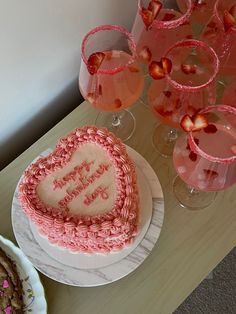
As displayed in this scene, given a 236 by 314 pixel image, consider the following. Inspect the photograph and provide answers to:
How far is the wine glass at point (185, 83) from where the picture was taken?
82 centimetres

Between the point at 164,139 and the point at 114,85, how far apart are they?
0.65 feet

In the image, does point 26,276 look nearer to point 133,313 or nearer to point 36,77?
point 133,313

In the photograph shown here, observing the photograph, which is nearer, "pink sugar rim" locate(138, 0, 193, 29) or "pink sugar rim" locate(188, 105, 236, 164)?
"pink sugar rim" locate(188, 105, 236, 164)

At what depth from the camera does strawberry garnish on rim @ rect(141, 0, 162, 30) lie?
0.86m

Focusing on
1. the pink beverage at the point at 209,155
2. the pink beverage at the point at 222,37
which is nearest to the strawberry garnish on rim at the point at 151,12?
the pink beverage at the point at 222,37

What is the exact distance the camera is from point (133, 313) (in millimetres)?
822

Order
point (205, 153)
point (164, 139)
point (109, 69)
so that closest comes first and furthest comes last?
point (205, 153) → point (109, 69) → point (164, 139)

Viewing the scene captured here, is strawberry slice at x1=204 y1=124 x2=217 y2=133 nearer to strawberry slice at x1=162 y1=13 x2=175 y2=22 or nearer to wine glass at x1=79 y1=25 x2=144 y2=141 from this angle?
wine glass at x1=79 y1=25 x2=144 y2=141

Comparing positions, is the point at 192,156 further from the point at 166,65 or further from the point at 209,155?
the point at 166,65

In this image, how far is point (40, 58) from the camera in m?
0.88

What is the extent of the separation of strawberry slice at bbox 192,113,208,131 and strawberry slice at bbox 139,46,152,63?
222mm

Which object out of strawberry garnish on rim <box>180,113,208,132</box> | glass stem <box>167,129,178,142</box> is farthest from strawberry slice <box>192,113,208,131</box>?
glass stem <box>167,129,178,142</box>

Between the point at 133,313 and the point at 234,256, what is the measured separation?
70 centimetres

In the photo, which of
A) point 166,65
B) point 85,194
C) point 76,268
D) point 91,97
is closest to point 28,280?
point 76,268
